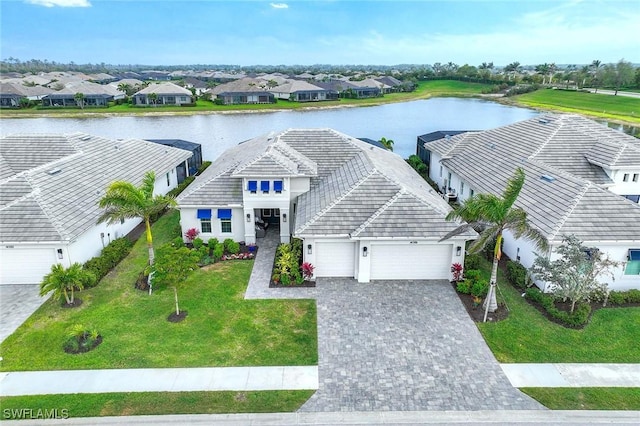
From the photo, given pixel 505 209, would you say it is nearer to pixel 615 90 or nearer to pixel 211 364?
pixel 211 364

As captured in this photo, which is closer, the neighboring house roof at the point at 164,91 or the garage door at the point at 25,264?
the garage door at the point at 25,264

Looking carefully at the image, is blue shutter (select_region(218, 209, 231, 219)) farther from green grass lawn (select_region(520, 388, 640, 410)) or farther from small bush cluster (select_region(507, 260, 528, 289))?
green grass lawn (select_region(520, 388, 640, 410))

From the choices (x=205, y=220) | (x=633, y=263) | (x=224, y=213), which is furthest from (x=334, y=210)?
(x=633, y=263)

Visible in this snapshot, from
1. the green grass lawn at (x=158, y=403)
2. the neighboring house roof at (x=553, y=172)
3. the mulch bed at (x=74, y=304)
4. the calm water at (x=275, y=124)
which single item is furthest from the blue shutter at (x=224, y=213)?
the calm water at (x=275, y=124)

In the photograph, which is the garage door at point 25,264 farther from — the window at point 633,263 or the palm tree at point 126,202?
the window at point 633,263

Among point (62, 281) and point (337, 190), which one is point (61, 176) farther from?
point (337, 190)

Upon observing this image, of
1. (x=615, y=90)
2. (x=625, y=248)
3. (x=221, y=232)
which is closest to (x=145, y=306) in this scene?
(x=221, y=232)
